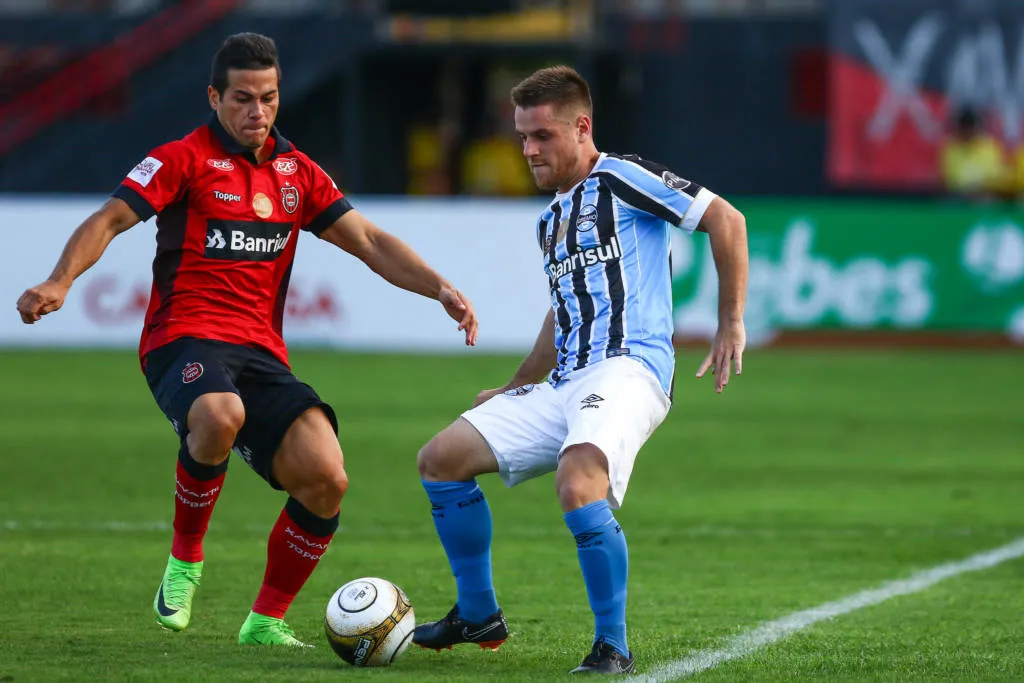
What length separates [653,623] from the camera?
6262 mm

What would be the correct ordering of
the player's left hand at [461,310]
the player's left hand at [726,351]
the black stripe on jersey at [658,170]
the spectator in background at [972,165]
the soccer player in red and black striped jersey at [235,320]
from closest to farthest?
the player's left hand at [726,351] → the black stripe on jersey at [658,170] → the soccer player in red and black striped jersey at [235,320] → the player's left hand at [461,310] → the spectator in background at [972,165]

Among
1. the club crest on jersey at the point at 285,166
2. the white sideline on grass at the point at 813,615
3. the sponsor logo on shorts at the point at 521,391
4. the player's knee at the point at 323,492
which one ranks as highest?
the club crest on jersey at the point at 285,166

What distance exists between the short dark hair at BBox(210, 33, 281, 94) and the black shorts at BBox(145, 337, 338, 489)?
0.96m

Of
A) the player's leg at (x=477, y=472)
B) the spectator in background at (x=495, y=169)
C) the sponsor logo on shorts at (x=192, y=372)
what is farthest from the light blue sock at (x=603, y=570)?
the spectator in background at (x=495, y=169)

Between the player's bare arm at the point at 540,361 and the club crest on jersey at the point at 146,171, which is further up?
the club crest on jersey at the point at 146,171

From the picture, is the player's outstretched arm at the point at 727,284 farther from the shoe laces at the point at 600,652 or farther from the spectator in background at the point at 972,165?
Result: the spectator in background at the point at 972,165

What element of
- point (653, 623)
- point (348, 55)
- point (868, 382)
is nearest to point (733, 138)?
point (348, 55)

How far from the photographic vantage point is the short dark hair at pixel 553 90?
18.4 ft

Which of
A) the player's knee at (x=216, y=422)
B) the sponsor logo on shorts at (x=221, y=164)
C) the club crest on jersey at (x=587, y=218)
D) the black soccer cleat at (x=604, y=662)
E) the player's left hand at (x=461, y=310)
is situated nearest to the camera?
the black soccer cleat at (x=604, y=662)

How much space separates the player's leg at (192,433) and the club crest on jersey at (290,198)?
59 cm

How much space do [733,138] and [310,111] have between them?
6.43 metres

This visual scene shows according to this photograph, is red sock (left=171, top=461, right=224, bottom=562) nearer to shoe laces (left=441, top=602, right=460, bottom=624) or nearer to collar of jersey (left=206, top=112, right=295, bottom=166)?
shoe laces (left=441, top=602, right=460, bottom=624)

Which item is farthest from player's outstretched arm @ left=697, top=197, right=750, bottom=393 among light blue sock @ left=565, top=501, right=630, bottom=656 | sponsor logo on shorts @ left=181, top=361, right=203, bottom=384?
sponsor logo on shorts @ left=181, top=361, right=203, bottom=384

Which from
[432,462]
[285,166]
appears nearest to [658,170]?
[432,462]
